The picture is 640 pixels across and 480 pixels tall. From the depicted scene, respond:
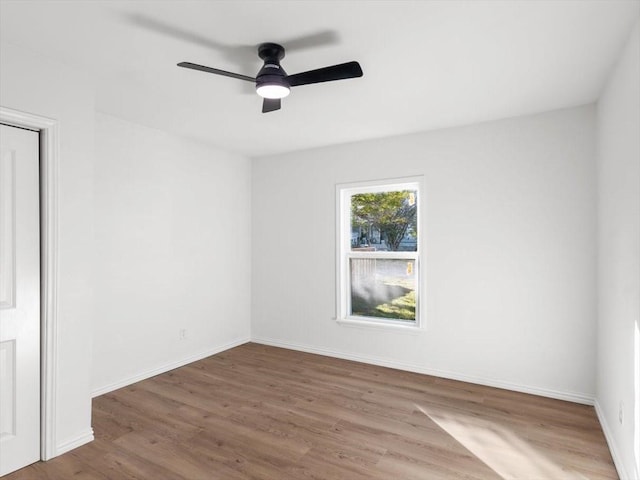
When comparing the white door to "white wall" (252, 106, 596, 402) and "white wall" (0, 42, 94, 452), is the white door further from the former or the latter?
"white wall" (252, 106, 596, 402)

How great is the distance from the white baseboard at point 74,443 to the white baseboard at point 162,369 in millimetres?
827

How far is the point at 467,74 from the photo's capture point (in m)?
2.67

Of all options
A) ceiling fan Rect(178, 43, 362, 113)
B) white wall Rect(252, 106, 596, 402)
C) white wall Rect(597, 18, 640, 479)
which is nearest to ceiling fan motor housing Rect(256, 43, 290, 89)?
ceiling fan Rect(178, 43, 362, 113)

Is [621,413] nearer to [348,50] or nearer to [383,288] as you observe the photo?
[383,288]

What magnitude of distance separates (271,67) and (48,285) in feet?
6.41

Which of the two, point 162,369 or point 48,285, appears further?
point 162,369

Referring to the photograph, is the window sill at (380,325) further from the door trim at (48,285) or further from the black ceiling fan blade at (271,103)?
the door trim at (48,285)

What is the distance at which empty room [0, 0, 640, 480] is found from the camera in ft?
7.29

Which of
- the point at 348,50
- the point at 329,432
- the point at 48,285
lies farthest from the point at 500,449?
the point at 48,285

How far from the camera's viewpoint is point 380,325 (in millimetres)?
4258

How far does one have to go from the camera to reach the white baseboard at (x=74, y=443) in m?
2.50

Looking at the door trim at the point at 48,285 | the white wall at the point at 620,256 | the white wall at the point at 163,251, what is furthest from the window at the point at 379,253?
the door trim at the point at 48,285

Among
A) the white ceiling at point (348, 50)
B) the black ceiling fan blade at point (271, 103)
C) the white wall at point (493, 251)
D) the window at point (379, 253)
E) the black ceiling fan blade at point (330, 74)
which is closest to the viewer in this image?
the white ceiling at point (348, 50)

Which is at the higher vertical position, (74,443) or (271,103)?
(271,103)
